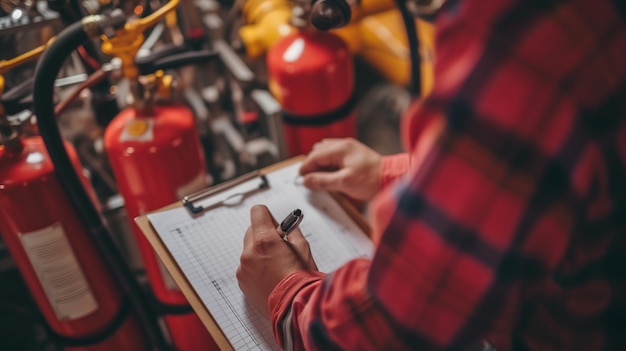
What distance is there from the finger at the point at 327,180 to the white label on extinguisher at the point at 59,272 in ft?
1.63

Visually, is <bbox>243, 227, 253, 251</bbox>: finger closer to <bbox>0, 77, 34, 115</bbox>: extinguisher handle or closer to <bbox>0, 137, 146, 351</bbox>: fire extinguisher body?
<bbox>0, 137, 146, 351</bbox>: fire extinguisher body

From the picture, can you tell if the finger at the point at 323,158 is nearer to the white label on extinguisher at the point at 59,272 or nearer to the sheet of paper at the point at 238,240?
the sheet of paper at the point at 238,240

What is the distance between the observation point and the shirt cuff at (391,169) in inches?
40.4

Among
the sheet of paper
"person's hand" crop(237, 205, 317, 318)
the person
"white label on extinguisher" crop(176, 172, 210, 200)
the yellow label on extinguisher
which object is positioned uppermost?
the person

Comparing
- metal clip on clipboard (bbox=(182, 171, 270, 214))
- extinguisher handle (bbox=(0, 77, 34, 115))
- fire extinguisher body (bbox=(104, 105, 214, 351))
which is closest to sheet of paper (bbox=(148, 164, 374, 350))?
metal clip on clipboard (bbox=(182, 171, 270, 214))

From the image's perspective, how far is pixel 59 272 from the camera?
3.77ft

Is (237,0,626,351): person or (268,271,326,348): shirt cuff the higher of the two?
(237,0,626,351): person

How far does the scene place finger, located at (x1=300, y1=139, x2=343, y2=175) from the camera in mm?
1058

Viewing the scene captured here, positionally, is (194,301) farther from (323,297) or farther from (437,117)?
(437,117)

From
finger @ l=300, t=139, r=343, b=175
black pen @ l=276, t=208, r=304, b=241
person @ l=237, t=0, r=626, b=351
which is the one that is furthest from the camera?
finger @ l=300, t=139, r=343, b=175

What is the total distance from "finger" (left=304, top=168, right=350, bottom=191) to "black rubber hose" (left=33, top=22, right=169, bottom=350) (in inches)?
16.3

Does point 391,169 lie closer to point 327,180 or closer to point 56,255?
point 327,180

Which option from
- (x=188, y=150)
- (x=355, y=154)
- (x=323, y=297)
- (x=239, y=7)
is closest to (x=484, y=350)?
(x=323, y=297)

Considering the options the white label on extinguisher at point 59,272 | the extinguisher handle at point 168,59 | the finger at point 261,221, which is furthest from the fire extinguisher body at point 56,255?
the finger at point 261,221
